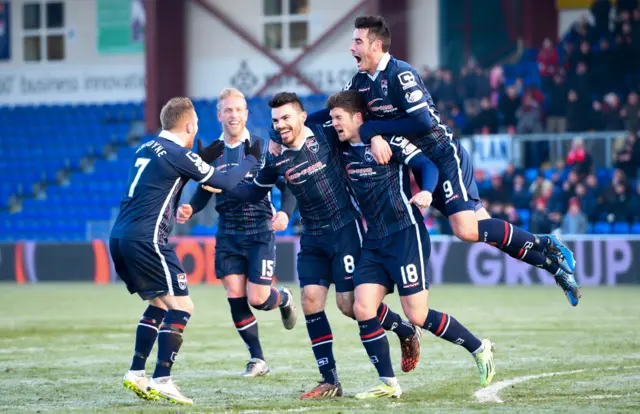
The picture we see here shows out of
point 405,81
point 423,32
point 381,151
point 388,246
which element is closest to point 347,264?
point 388,246

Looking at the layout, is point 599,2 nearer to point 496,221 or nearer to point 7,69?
point 496,221

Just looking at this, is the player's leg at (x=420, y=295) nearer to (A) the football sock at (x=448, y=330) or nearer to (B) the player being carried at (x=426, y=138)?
(A) the football sock at (x=448, y=330)

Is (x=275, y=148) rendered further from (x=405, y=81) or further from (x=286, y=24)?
(x=286, y=24)

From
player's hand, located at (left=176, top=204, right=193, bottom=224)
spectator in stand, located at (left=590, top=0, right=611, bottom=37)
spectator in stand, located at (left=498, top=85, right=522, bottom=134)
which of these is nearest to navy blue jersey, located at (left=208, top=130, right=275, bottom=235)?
player's hand, located at (left=176, top=204, right=193, bottom=224)

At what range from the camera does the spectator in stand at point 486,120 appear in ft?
71.4

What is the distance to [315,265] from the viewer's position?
27.4ft

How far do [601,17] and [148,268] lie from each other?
15.1m

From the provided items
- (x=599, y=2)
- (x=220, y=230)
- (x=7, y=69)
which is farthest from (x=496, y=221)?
(x=7, y=69)

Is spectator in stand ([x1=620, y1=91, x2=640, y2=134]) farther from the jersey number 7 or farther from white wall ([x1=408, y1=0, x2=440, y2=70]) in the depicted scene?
the jersey number 7

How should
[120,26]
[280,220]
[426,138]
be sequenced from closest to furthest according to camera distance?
[426,138], [280,220], [120,26]

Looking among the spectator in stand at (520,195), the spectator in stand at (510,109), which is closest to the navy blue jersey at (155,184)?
the spectator in stand at (520,195)

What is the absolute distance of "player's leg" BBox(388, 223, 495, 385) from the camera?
310 inches

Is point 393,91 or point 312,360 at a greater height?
point 393,91

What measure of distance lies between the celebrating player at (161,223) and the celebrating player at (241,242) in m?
1.49
